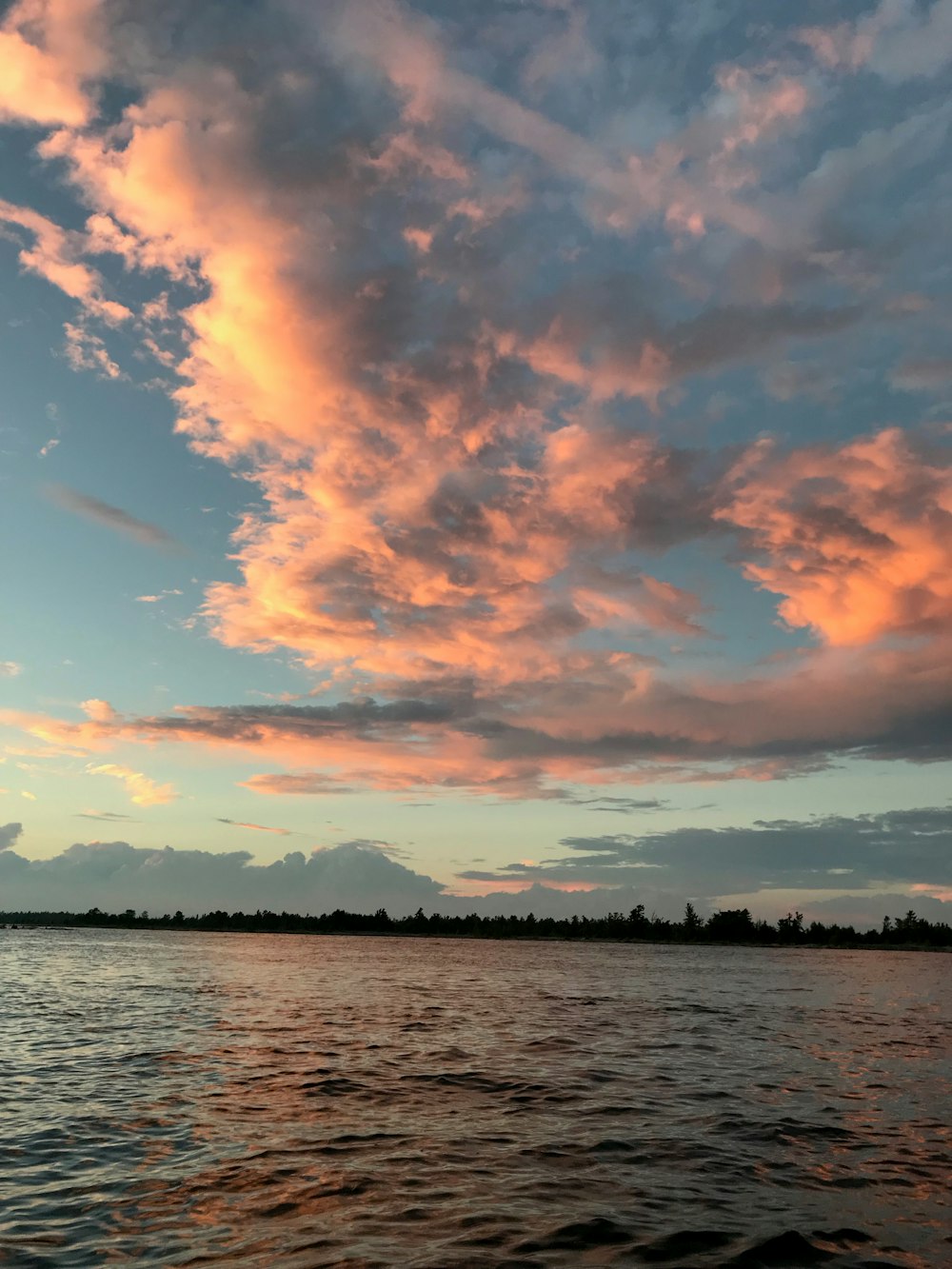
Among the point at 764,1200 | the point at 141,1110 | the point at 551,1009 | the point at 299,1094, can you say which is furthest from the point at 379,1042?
the point at 764,1200

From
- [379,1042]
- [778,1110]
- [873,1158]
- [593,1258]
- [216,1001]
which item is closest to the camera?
[593,1258]

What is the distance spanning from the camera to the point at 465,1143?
21156 mm

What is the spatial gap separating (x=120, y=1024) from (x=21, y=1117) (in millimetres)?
23549

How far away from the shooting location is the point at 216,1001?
58.2 meters

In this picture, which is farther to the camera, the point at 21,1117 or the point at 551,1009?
the point at 551,1009

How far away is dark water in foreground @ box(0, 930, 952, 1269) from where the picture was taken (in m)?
14.5

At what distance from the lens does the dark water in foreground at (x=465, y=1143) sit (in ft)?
47.6

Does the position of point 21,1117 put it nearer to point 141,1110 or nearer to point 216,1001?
point 141,1110

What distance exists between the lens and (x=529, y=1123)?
23.6m

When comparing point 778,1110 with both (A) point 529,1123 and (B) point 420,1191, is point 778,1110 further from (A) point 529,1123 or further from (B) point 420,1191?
(B) point 420,1191

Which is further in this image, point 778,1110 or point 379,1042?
point 379,1042

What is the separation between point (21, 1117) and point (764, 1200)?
1924 cm

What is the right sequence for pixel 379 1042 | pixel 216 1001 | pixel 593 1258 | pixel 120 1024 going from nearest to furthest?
pixel 593 1258, pixel 379 1042, pixel 120 1024, pixel 216 1001

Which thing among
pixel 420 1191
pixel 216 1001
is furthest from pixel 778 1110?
pixel 216 1001
